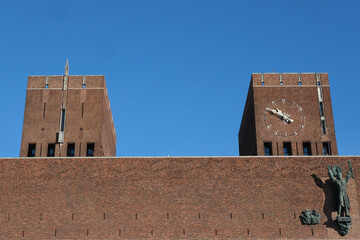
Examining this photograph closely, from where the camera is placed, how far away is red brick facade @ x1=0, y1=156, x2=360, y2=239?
47.8 m

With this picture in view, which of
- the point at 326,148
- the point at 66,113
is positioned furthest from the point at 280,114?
the point at 66,113

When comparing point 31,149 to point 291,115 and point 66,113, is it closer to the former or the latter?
point 66,113

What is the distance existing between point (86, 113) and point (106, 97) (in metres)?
4.84

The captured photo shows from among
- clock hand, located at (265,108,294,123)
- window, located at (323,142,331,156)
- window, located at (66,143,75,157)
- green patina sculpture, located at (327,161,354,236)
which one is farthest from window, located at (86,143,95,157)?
window, located at (323,142,331,156)

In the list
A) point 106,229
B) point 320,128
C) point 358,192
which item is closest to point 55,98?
point 106,229

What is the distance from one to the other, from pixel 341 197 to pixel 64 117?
2666 centimetres

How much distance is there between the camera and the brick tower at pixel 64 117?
56719mm

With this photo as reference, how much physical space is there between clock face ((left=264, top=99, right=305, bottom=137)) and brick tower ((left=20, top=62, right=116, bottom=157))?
16.3 metres

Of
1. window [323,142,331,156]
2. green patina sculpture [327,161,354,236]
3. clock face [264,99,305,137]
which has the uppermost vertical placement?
clock face [264,99,305,137]

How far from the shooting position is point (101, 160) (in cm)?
5053

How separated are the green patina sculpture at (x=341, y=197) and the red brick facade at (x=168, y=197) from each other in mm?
551

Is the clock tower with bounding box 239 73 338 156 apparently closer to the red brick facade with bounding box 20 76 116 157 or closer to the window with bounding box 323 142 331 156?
the window with bounding box 323 142 331 156

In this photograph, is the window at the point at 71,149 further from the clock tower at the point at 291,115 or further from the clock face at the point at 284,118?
the clock face at the point at 284,118

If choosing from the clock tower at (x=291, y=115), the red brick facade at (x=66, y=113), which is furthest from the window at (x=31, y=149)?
the clock tower at (x=291, y=115)
